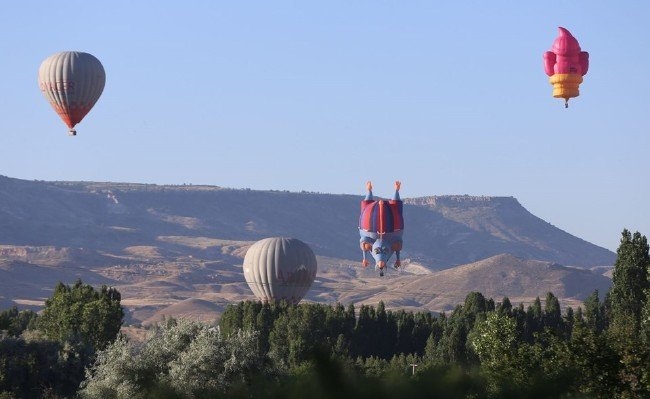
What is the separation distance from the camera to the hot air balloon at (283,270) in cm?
15488

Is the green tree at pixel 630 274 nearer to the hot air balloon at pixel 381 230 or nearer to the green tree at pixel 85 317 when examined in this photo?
the green tree at pixel 85 317

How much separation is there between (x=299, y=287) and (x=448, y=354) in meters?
55.0

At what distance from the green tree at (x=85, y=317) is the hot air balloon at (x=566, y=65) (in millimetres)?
33379

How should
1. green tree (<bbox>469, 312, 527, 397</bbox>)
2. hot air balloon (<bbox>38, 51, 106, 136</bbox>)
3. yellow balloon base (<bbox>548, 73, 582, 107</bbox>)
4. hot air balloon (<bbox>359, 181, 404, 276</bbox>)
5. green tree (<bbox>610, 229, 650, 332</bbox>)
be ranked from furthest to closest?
hot air balloon (<bbox>359, 181, 404, 276</bbox>)
hot air balloon (<bbox>38, 51, 106, 136</bbox>)
yellow balloon base (<bbox>548, 73, 582, 107</bbox>)
green tree (<bbox>610, 229, 650, 332</bbox>)
green tree (<bbox>469, 312, 527, 397</bbox>)

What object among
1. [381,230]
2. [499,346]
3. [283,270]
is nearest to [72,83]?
[381,230]

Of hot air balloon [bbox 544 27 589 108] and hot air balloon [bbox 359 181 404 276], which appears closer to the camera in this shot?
hot air balloon [bbox 544 27 589 108]

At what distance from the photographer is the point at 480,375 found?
12742mm

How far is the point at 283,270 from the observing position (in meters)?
155

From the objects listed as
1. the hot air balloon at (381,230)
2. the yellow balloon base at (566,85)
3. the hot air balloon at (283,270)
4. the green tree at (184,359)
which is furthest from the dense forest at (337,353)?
the hot air balloon at (283,270)

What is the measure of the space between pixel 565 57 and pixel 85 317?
36.7m

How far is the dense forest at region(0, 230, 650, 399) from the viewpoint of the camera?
12000 mm

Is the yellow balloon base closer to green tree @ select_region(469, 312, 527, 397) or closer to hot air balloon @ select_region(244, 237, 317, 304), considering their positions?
green tree @ select_region(469, 312, 527, 397)

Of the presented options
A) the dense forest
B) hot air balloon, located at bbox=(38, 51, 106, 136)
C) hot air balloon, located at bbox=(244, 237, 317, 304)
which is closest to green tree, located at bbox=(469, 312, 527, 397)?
the dense forest

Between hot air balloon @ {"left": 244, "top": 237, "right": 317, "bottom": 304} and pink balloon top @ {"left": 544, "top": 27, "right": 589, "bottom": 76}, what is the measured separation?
2448 inches
